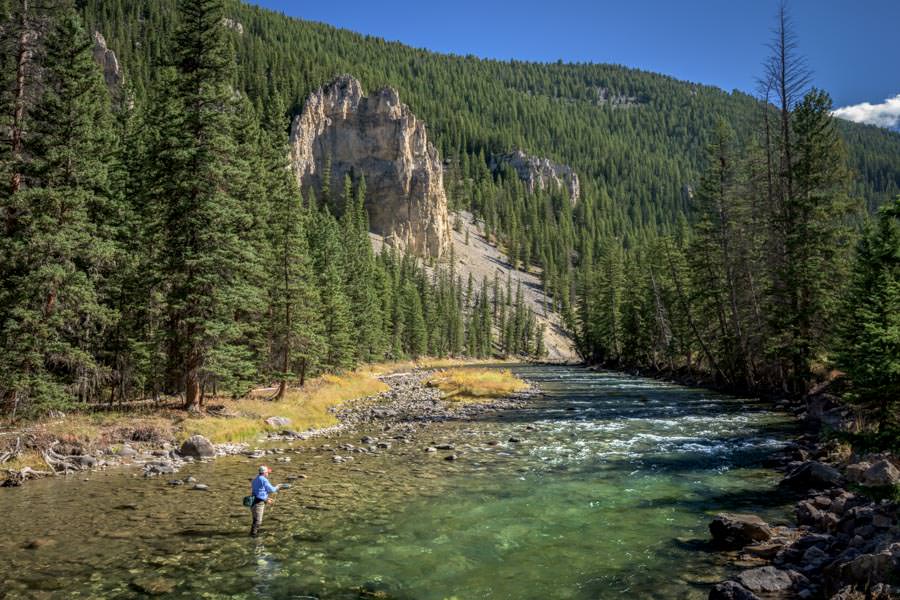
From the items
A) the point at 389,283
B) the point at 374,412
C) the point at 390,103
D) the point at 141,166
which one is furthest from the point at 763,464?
the point at 390,103

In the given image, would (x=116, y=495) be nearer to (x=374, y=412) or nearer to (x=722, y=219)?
(x=374, y=412)

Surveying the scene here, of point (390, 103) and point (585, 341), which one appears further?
point (390, 103)

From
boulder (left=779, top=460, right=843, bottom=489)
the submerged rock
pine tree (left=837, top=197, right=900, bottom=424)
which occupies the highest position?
pine tree (left=837, top=197, right=900, bottom=424)

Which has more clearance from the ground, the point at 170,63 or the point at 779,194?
the point at 170,63

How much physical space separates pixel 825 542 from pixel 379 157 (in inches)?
5918

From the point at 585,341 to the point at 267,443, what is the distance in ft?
258

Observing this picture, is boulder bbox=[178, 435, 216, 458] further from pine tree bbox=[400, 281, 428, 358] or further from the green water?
pine tree bbox=[400, 281, 428, 358]

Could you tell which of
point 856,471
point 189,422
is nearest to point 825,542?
point 856,471

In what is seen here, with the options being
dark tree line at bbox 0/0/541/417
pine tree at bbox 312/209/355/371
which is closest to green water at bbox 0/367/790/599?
dark tree line at bbox 0/0/541/417

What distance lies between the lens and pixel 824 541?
1023 cm

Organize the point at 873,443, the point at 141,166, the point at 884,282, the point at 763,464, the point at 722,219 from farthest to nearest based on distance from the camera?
the point at 722,219
the point at 141,166
the point at 763,464
the point at 884,282
the point at 873,443

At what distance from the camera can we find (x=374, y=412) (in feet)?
107

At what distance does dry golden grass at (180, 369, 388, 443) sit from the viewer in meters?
22.2

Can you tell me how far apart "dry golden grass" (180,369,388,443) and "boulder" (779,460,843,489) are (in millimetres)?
20099
